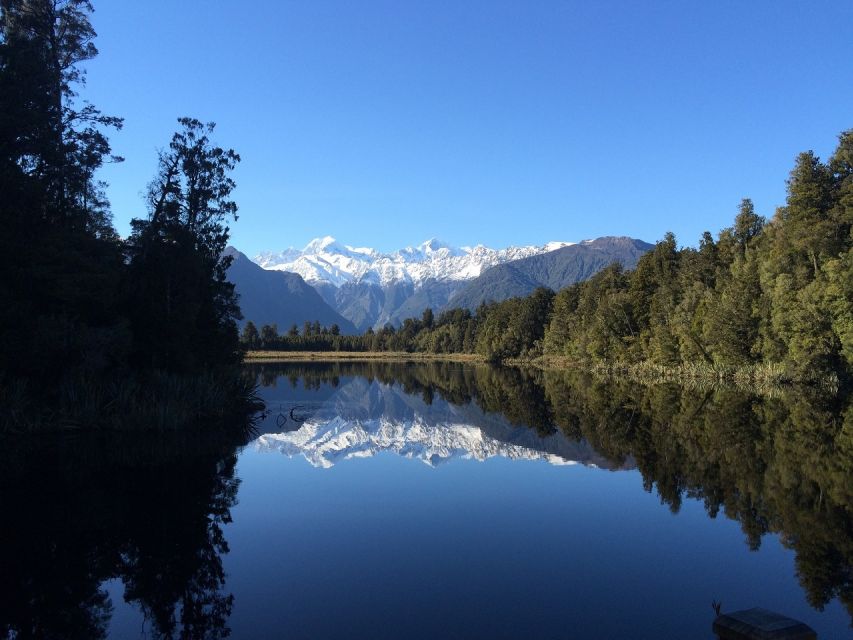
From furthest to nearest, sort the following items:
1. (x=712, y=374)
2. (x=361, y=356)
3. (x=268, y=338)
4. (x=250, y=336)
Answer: (x=268, y=338), (x=361, y=356), (x=250, y=336), (x=712, y=374)

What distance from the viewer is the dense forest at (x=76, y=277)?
2592 cm

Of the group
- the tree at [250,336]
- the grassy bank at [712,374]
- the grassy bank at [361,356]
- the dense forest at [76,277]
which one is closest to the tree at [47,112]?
the dense forest at [76,277]

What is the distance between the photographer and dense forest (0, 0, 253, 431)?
25922mm

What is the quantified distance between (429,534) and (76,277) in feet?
66.5

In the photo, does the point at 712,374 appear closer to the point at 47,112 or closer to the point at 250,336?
the point at 47,112

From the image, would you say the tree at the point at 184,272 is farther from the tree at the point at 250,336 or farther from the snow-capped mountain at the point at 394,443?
the tree at the point at 250,336

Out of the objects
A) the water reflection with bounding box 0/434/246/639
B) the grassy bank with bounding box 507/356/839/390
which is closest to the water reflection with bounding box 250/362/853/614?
the grassy bank with bounding box 507/356/839/390

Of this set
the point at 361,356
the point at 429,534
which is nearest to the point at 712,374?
the point at 429,534

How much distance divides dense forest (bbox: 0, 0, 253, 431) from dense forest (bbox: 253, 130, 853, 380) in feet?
148

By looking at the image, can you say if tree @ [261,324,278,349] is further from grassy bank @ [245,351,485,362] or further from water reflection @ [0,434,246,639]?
water reflection @ [0,434,246,639]

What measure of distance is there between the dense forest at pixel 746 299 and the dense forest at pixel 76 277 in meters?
45.3

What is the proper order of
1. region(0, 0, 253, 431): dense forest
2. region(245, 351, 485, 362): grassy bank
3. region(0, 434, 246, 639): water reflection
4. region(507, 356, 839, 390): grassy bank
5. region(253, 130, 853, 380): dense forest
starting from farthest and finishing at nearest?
region(245, 351, 485, 362): grassy bank < region(507, 356, 839, 390): grassy bank < region(253, 130, 853, 380): dense forest < region(0, 0, 253, 431): dense forest < region(0, 434, 246, 639): water reflection

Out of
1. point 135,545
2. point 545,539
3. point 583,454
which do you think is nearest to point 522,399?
point 583,454

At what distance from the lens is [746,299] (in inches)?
2370
